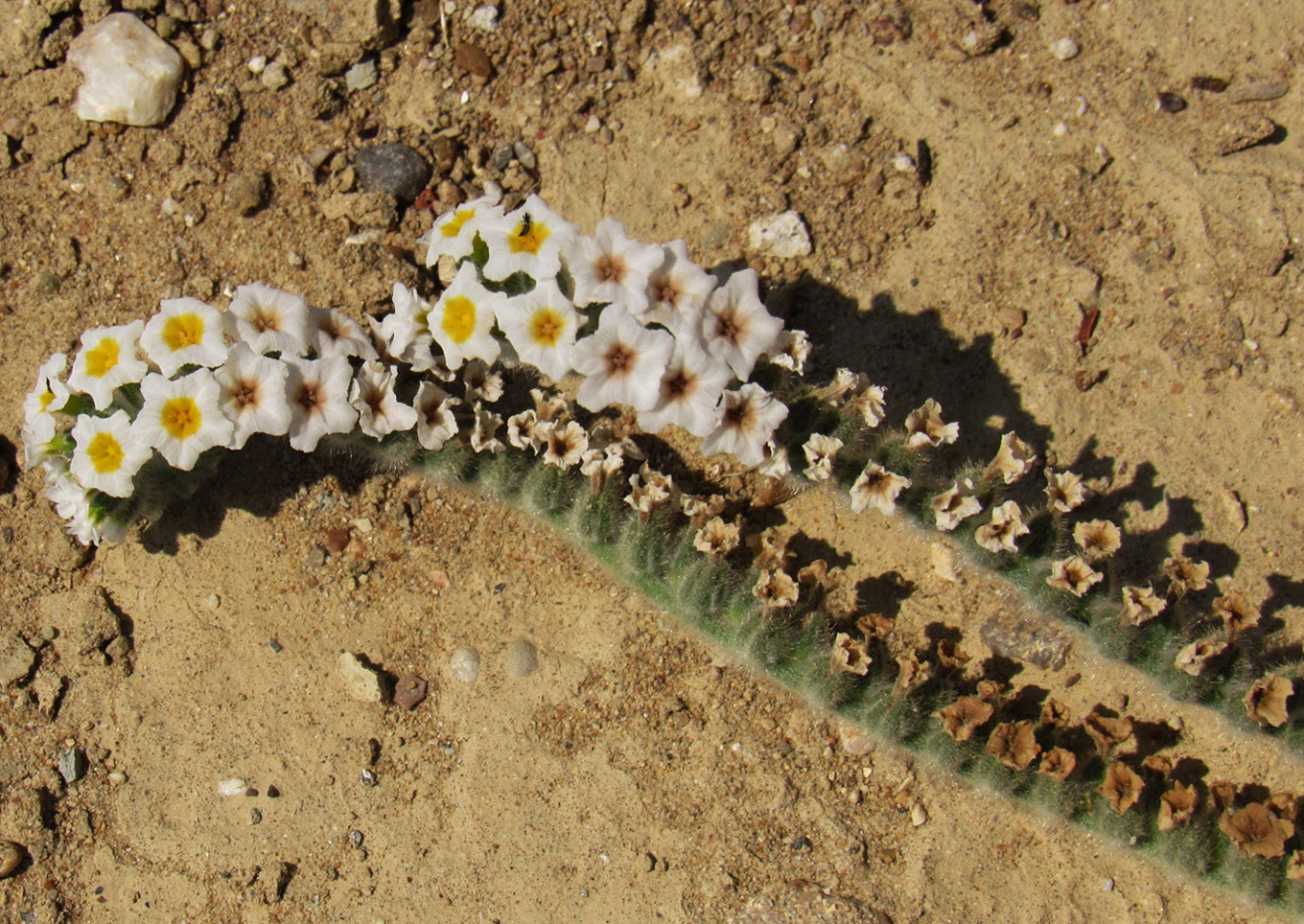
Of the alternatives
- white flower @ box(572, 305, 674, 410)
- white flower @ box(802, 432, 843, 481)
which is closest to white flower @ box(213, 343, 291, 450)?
white flower @ box(572, 305, 674, 410)

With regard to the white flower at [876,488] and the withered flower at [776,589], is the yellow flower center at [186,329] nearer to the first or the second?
the withered flower at [776,589]

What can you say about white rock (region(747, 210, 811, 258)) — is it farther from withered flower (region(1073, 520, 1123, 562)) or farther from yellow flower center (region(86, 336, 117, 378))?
yellow flower center (region(86, 336, 117, 378))

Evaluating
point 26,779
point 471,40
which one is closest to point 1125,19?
point 471,40

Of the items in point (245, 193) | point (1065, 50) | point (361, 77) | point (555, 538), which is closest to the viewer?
point (555, 538)

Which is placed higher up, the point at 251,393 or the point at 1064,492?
the point at 1064,492

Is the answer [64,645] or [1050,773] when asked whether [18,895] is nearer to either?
[64,645]

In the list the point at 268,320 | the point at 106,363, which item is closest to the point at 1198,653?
the point at 268,320

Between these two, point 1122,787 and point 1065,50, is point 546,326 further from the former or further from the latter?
point 1065,50

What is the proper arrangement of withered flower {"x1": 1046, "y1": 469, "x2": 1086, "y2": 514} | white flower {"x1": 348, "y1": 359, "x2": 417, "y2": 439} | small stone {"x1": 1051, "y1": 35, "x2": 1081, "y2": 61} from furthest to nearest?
small stone {"x1": 1051, "y1": 35, "x2": 1081, "y2": 61}, withered flower {"x1": 1046, "y1": 469, "x2": 1086, "y2": 514}, white flower {"x1": 348, "y1": 359, "x2": 417, "y2": 439}
